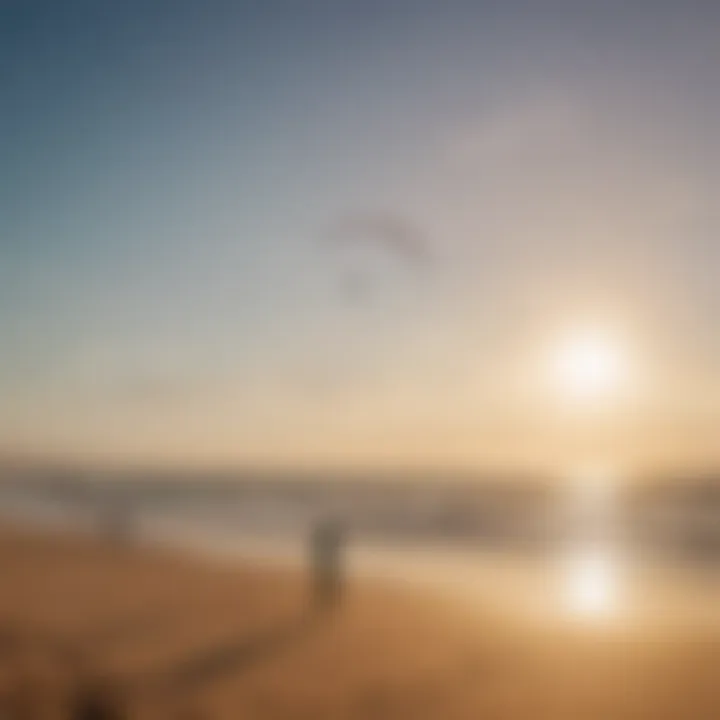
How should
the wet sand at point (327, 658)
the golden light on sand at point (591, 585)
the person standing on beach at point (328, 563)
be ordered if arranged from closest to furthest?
the wet sand at point (327, 658) → the golden light on sand at point (591, 585) → the person standing on beach at point (328, 563)

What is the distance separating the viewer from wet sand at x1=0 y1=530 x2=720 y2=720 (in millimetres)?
4871

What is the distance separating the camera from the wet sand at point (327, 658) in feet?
16.0

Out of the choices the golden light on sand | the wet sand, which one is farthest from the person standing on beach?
the golden light on sand

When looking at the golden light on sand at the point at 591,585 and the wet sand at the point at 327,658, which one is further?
the golden light on sand at the point at 591,585

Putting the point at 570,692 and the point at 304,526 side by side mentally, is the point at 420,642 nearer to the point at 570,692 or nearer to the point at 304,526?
the point at 570,692

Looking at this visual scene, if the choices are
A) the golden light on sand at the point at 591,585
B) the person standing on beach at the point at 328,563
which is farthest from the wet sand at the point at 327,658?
the golden light on sand at the point at 591,585

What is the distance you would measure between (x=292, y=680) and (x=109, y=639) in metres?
1.67

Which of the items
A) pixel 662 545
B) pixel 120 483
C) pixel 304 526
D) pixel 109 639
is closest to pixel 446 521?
pixel 304 526

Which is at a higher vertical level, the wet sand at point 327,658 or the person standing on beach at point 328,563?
the person standing on beach at point 328,563

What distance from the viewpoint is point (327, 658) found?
5848mm

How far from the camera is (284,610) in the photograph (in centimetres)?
730

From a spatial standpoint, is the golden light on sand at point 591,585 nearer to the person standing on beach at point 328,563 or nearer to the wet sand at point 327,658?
the wet sand at point 327,658

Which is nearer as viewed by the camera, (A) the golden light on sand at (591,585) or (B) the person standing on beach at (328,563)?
(A) the golden light on sand at (591,585)

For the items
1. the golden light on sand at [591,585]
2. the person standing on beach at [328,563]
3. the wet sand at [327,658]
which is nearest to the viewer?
the wet sand at [327,658]
